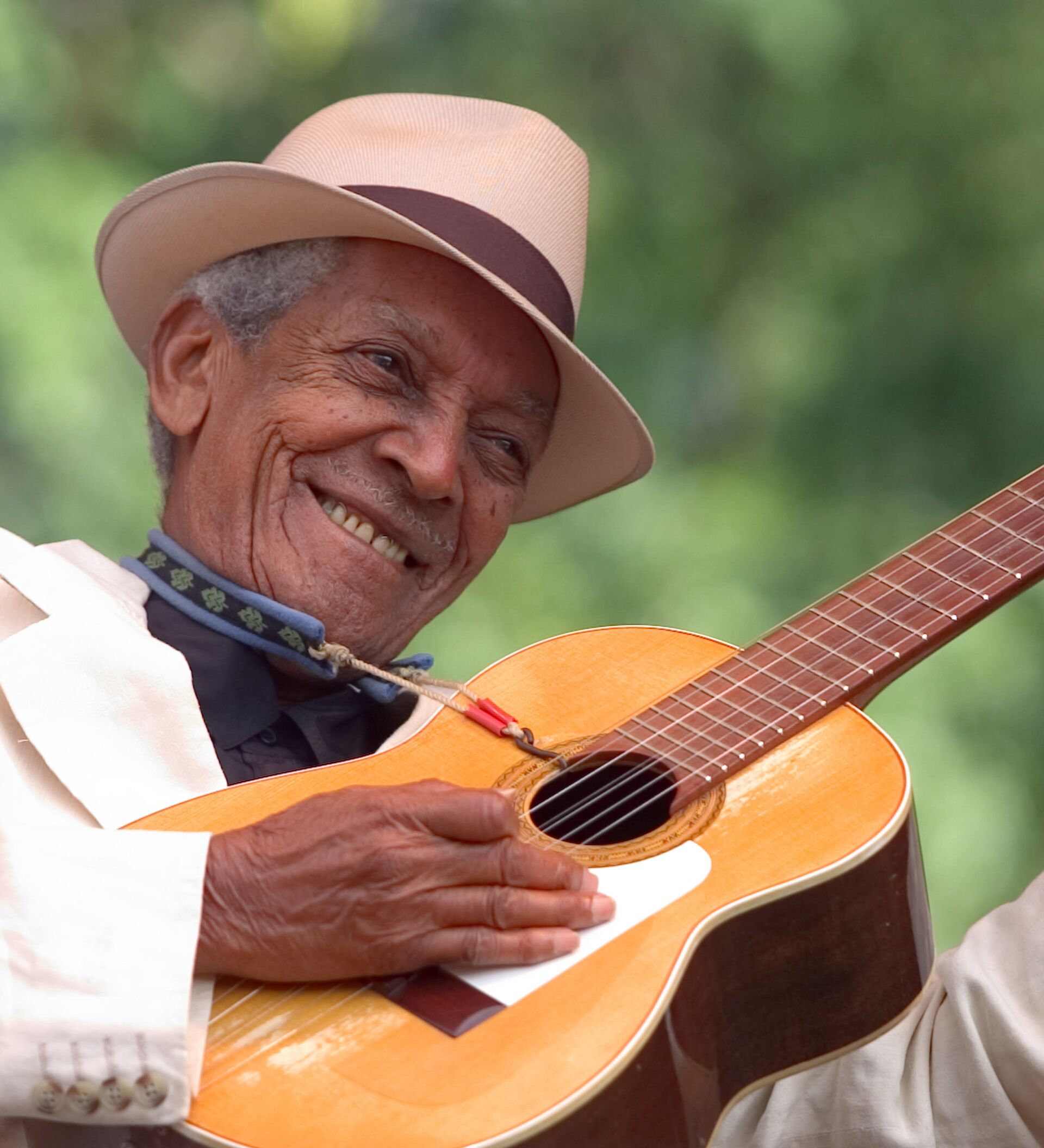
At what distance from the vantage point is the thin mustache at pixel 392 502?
164 cm

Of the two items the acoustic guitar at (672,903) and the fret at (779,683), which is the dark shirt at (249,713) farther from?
the fret at (779,683)

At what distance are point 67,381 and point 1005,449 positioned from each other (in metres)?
1.91

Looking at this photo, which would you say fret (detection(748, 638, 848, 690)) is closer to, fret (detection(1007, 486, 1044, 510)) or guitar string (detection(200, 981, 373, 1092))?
fret (detection(1007, 486, 1044, 510))

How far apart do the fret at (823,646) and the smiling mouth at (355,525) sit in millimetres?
527

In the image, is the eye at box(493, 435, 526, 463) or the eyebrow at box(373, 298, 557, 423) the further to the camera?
the eye at box(493, 435, 526, 463)

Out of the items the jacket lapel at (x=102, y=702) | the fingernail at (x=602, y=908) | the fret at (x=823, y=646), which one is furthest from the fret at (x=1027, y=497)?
the jacket lapel at (x=102, y=702)

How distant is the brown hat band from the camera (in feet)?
5.41

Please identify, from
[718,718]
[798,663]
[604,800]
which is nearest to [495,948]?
[604,800]

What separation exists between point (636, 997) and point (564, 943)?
0.26 ft

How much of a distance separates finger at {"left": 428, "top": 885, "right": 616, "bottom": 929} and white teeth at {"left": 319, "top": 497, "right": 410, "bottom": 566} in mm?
667

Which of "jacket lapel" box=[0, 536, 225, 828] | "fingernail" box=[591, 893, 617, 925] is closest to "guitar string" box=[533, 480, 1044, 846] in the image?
"fingernail" box=[591, 893, 617, 925]

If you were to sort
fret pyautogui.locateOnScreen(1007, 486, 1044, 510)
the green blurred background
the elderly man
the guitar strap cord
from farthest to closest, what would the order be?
the green blurred background, fret pyautogui.locateOnScreen(1007, 486, 1044, 510), the guitar strap cord, the elderly man

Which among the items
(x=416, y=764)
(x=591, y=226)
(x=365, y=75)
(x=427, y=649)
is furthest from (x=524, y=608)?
(x=416, y=764)

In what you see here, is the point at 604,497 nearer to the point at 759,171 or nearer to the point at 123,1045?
the point at 759,171
